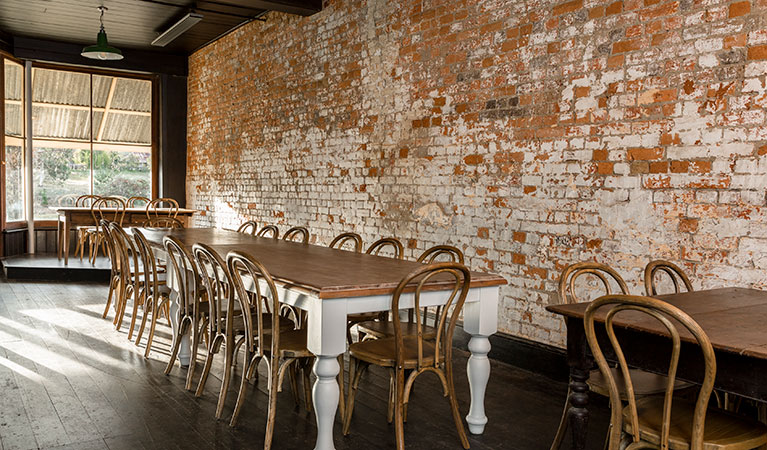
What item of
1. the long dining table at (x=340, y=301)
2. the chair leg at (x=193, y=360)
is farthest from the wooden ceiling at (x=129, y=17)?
the chair leg at (x=193, y=360)

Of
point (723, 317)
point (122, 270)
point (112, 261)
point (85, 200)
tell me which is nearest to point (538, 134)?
point (723, 317)

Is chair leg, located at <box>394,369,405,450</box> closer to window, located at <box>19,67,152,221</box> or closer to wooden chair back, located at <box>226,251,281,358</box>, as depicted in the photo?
wooden chair back, located at <box>226,251,281,358</box>

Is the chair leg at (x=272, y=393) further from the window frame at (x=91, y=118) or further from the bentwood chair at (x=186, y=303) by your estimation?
the window frame at (x=91, y=118)

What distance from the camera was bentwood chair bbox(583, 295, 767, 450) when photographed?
195cm

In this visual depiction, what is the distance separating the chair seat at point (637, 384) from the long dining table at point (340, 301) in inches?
24.5

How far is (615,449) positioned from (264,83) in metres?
6.73

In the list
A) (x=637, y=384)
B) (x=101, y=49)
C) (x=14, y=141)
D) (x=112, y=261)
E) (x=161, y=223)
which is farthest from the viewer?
(x=14, y=141)

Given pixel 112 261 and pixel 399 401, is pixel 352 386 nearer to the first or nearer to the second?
pixel 399 401

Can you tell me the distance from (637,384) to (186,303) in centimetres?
261

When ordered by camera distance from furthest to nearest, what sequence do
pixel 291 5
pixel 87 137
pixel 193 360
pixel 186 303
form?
pixel 87 137 < pixel 291 5 < pixel 186 303 < pixel 193 360

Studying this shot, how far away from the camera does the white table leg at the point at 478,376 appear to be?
125 inches

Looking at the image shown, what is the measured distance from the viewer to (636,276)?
3729 mm

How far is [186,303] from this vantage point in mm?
3904

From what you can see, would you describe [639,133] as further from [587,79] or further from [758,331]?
[758,331]
